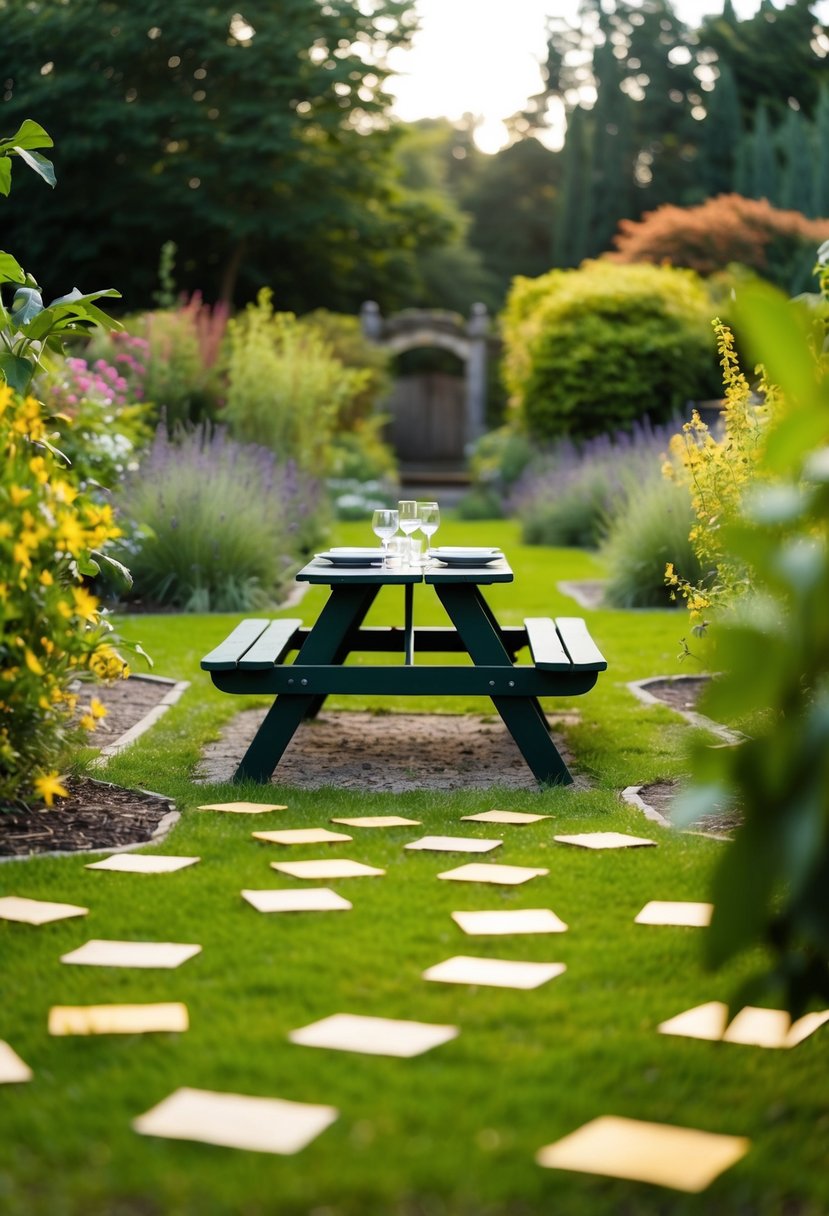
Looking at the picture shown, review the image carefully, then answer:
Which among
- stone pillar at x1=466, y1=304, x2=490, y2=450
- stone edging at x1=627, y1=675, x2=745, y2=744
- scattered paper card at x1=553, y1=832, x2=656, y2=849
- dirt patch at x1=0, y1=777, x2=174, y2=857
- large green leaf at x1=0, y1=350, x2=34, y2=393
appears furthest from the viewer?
stone pillar at x1=466, y1=304, x2=490, y2=450

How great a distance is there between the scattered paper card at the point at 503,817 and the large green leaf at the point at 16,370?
1.90 m

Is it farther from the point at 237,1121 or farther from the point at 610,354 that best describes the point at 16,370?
the point at 610,354

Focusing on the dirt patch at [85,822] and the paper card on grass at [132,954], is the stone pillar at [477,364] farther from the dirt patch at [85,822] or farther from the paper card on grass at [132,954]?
the paper card on grass at [132,954]

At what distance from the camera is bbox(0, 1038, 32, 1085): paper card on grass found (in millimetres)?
2514

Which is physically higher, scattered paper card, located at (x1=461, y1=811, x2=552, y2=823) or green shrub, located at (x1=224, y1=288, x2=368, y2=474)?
green shrub, located at (x1=224, y1=288, x2=368, y2=474)

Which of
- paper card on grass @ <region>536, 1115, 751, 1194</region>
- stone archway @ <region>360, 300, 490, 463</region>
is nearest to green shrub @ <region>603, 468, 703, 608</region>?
paper card on grass @ <region>536, 1115, 751, 1194</region>

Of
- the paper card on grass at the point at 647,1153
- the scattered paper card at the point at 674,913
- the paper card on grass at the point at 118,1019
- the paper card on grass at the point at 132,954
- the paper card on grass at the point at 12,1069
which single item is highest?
the paper card on grass at the point at 647,1153

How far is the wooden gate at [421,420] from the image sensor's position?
92.7 ft

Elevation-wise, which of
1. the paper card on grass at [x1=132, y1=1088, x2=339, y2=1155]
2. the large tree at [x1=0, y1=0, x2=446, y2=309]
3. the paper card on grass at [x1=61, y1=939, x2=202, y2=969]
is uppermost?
the large tree at [x1=0, y1=0, x2=446, y2=309]

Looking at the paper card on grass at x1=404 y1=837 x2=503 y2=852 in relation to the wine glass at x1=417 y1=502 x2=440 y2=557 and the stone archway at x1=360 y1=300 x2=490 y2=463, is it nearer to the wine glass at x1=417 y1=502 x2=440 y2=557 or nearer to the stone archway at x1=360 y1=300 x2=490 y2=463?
the wine glass at x1=417 y1=502 x2=440 y2=557

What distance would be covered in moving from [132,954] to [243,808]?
136 cm

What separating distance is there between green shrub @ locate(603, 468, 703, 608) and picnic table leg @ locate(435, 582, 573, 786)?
4.55 m

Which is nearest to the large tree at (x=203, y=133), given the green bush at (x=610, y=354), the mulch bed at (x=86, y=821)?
the green bush at (x=610, y=354)

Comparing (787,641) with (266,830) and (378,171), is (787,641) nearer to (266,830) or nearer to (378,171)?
(266,830)
